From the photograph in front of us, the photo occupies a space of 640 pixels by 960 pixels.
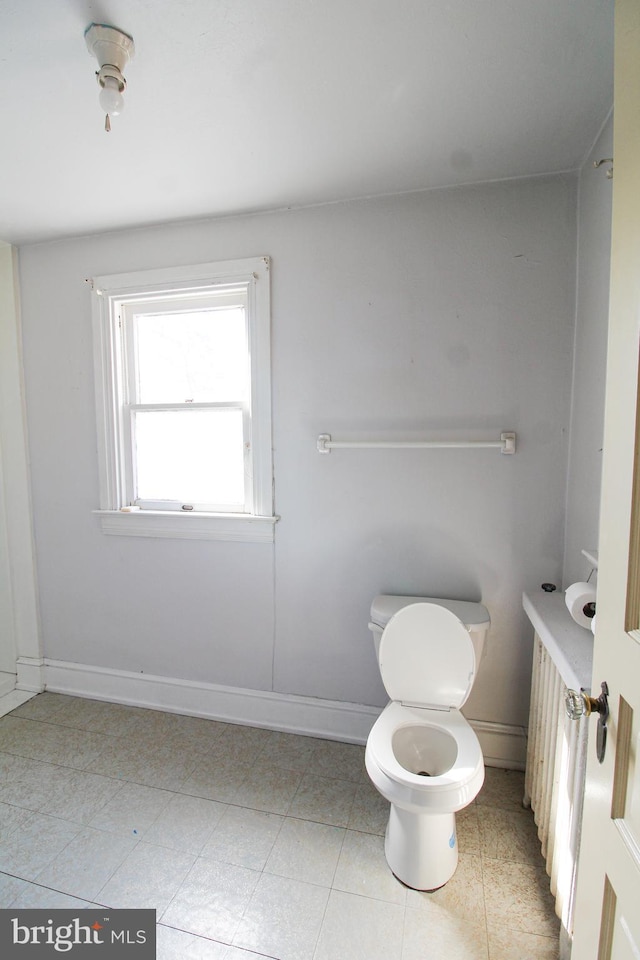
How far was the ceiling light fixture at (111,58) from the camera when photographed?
3.34 ft

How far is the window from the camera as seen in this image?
192cm

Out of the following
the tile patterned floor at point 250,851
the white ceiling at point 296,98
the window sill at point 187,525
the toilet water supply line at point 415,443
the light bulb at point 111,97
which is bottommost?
the tile patterned floor at point 250,851

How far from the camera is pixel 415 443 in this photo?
168 centimetres

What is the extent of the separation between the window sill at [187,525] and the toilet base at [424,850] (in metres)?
1.14

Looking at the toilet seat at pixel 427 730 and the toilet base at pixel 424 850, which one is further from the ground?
the toilet seat at pixel 427 730

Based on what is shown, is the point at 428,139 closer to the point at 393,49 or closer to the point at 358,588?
the point at 393,49

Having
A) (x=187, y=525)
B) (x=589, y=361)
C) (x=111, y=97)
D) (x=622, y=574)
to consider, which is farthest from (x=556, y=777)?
(x=111, y=97)

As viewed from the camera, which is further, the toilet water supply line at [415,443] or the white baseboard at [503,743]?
the white baseboard at [503,743]

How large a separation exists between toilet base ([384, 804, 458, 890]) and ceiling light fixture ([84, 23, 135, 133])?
2140 mm

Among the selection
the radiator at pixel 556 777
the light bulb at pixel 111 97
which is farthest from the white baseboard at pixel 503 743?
the light bulb at pixel 111 97

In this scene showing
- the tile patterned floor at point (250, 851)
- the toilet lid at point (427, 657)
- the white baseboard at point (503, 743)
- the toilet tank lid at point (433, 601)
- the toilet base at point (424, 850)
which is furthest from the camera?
the white baseboard at point (503, 743)

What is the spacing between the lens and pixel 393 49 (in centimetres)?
106

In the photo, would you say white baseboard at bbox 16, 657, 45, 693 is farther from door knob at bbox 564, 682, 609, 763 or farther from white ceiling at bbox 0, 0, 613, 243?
door knob at bbox 564, 682, 609, 763

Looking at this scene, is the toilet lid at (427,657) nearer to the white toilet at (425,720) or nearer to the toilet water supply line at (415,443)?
the white toilet at (425,720)
